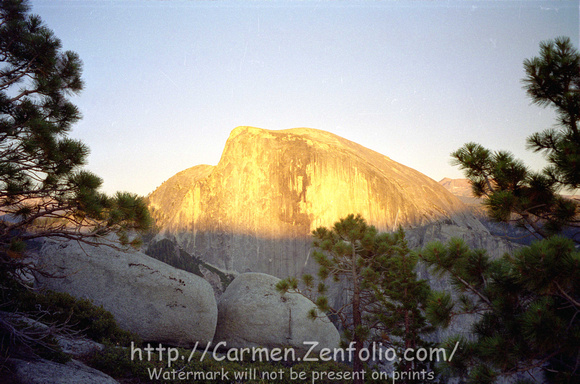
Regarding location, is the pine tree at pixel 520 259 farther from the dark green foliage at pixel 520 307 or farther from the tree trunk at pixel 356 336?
the tree trunk at pixel 356 336

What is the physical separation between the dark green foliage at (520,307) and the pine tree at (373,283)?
15.7ft

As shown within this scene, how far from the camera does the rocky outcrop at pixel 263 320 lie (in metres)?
14.8

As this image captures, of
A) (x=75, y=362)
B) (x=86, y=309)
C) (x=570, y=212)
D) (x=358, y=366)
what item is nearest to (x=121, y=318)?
(x=86, y=309)

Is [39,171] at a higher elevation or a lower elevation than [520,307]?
higher

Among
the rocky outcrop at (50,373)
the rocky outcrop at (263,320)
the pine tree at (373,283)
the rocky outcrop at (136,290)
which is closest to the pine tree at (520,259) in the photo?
the pine tree at (373,283)

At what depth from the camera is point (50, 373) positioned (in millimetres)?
6191

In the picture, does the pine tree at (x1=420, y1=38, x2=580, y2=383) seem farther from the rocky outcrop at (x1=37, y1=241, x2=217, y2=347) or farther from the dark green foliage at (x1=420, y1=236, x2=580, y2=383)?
the rocky outcrop at (x1=37, y1=241, x2=217, y2=347)

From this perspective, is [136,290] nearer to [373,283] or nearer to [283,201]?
[373,283]

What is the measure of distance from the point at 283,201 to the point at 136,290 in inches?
2056

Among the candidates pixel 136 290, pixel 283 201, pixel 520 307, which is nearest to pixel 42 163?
pixel 136 290

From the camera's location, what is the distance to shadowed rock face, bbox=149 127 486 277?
6125 centimetres

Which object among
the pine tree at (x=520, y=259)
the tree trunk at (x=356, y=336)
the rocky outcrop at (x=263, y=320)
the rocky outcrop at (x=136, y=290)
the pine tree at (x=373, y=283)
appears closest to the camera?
the pine tree at (x=520, y=259)

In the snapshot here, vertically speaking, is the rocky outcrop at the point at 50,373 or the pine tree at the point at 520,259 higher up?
the pine tree at the point at 520,259

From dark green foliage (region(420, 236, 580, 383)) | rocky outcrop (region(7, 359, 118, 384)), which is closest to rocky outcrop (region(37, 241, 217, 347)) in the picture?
rocky outcrop (region(7, 359, 118, 384))
